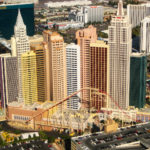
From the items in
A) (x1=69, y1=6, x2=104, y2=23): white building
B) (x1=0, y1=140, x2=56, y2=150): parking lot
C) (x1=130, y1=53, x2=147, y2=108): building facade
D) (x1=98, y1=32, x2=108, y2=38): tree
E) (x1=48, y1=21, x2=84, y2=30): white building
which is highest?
(x1=69, y1=6, x2=104, y2=23): white building

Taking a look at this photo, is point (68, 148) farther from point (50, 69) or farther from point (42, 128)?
point (50, 69)

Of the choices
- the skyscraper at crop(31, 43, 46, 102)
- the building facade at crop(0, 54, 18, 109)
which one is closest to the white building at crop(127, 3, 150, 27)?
the skyscraper at crop(31, 43, 46, 102)

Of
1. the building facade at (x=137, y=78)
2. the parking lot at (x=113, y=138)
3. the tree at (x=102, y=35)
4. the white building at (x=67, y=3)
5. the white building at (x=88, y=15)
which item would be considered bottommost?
the parking lot at (x=113, y=138)

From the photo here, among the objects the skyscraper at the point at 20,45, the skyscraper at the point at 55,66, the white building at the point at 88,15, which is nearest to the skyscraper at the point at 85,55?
the skyscraper at the point at 55,66

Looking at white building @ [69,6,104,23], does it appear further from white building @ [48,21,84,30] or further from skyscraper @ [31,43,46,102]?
skyscraper @ [31,43,46,102]

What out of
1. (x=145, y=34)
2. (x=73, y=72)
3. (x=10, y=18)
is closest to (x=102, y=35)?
(x=145, y=34)

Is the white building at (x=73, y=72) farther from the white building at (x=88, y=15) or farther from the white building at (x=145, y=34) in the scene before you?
the white building at (x=88, y=15)

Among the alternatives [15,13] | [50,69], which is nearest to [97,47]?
[50,69]
